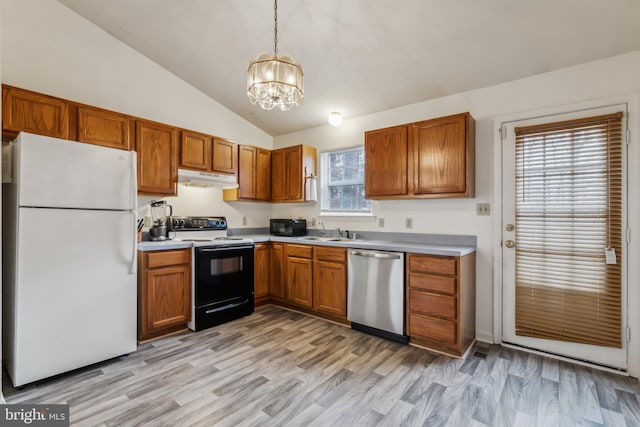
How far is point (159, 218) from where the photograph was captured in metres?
3.58

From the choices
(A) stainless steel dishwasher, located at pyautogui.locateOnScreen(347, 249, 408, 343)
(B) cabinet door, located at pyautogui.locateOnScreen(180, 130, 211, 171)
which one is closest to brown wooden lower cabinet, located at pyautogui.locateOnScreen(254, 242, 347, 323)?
(A) stainless steel dishwasher, located at pyautogui.locateOnScreen(347, 249, 408, 343)

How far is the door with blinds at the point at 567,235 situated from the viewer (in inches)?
97.2

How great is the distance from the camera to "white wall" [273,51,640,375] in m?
2.49

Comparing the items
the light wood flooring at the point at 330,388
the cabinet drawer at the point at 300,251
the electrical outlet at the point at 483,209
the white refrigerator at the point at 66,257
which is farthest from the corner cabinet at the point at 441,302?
the white refrigerator at the point at 66,257

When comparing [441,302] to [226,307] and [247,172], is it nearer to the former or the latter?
[226,307]

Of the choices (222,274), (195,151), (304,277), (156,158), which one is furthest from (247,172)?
(304,277)

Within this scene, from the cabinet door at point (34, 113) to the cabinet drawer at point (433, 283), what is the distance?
332 cm

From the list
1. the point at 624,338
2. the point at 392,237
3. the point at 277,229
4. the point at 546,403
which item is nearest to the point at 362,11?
the point at 392,237

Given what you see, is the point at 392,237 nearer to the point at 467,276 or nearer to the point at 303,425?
the point at 467,276

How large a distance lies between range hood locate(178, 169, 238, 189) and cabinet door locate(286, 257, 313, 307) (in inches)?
48.3

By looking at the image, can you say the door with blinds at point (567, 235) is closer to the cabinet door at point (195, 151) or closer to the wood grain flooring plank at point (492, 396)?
the wood grain flooring plank at point (492, 396)

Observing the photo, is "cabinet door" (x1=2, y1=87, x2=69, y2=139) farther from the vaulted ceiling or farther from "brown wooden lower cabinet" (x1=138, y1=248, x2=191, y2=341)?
"brown wooden lower cabinet" (x1=138, y1=248, x2=191, y2=341)

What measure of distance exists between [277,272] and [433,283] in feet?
6.68

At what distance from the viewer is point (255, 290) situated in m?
3.96
